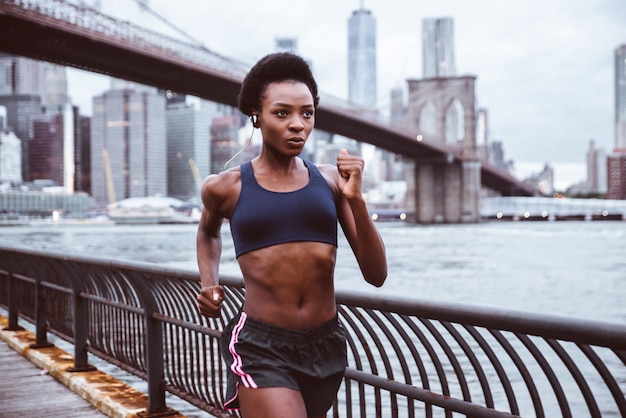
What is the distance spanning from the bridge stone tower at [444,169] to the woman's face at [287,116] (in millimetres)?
65888

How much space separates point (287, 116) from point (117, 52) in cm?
3859

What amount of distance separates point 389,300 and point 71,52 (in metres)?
38.9

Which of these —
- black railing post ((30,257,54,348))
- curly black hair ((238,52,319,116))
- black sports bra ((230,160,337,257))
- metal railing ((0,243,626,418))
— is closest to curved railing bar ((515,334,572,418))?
metal railing ((0,243,626,418))

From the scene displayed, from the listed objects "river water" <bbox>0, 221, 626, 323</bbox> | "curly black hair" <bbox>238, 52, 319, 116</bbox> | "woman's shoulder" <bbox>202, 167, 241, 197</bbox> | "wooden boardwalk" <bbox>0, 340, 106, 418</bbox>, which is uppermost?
"curly black hair" <bbox>238, 52, 319, 116</bbox>

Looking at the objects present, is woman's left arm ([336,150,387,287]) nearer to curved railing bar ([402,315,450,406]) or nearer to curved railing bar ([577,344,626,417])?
curved railing bar ([402,315,450,406])

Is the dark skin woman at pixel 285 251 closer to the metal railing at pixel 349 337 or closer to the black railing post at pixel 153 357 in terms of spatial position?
the metal railing at pixel 349 337

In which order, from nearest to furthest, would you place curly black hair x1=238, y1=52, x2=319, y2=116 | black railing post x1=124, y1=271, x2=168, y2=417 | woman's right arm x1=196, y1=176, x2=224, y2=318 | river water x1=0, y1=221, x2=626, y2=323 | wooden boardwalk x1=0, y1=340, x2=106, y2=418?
1. curly black hair x1=238, y1=52, x2=319, y2=116
2. woman's right arm x1=196, y1=176, x2=224, y2=318
3. black railing post x1=124, y1=271, x2=168, y2=417
4. wooden boardwalk x1=0, y1=340, x2=106, y2=418
5. river water x1=0, y1=221, x2=626, y2=323

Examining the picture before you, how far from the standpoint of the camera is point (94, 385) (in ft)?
17.2

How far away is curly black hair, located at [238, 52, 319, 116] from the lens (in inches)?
91.6

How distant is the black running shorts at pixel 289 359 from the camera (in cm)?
223

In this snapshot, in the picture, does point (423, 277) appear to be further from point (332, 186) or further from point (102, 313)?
point (332, 186)

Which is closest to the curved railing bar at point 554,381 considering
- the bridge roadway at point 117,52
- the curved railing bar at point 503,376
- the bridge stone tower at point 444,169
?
the curved railing bar at point 503,376

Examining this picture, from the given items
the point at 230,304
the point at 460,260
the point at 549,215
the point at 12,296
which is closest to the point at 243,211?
the point at 230,304

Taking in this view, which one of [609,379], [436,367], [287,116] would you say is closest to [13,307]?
[436,367]
